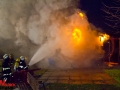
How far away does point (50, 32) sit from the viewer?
1596cm

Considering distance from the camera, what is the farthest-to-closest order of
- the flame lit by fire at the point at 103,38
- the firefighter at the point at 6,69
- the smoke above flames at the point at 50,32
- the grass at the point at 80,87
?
the flame lit by fire at the point at 103,38
the smoke above flames at the point at 50,32
the firefighter at the point at 6,69
the grass at the point at 80,87

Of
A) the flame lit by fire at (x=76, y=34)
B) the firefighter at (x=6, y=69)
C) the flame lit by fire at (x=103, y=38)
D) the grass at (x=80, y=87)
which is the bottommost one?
the grass at (x=80, y=87)

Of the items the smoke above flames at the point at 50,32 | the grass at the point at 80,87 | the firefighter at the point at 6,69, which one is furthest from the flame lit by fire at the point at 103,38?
the firefighter at the point at 6,69

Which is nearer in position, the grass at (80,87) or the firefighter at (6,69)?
the grass at (80,87)

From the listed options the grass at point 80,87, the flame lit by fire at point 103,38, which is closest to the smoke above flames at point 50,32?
the flame lit by fire at point 103,38

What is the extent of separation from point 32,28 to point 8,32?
2734 millimetres

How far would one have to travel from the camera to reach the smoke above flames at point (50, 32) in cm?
1579

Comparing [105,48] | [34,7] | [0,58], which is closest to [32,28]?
[34,7]

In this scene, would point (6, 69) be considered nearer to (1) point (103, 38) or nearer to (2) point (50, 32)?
(2) point (50, 32)

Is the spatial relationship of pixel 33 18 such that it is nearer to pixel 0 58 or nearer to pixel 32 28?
pixel 32 28

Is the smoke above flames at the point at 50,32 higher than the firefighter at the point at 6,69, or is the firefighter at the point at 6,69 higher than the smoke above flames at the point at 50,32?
the smoke above flames at the point at 50,32

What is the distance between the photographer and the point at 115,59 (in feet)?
66.2

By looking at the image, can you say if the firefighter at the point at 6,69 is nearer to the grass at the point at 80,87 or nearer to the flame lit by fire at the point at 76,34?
the grass at the point at 80,87

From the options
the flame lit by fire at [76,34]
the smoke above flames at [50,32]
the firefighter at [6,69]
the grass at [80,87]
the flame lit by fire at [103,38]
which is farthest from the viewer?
the flame lit by fire at [103,38]
